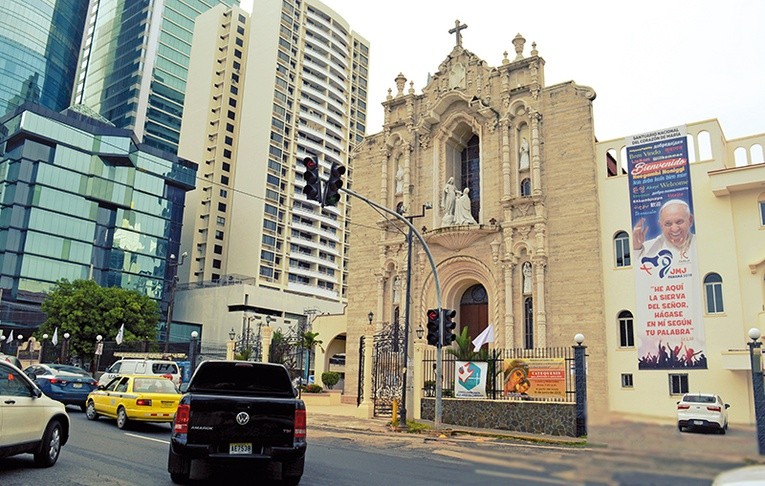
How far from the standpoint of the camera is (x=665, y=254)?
77.3ft

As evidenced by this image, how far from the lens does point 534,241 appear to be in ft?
87.9

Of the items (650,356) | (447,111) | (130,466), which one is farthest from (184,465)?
(447,111)


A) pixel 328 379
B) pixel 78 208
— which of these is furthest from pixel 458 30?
pixel 78 208

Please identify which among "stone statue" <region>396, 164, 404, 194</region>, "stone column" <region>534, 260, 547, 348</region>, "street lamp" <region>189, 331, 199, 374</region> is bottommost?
"street lamp" <region>189, 331, 199, 374</region>

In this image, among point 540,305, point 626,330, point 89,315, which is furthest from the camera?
point 89,315

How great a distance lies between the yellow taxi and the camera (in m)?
14.0

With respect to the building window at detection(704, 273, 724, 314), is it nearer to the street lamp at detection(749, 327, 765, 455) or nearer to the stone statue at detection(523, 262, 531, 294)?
the stone statue at detection(523, 262, 531, 294)

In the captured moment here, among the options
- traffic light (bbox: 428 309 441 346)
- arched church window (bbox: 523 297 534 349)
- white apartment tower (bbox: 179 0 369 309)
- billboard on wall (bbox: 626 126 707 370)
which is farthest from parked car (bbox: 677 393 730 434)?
white apartment tower (bbox: 179 0 369 309)

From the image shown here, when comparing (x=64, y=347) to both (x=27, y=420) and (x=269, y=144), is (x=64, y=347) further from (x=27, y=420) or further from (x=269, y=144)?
(x=27, y=420)

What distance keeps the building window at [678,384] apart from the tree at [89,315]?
124ft

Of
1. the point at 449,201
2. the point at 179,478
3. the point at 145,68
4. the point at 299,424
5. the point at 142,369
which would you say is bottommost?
the point at 179,478

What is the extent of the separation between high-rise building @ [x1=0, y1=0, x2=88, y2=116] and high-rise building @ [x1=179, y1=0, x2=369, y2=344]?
81.4ft

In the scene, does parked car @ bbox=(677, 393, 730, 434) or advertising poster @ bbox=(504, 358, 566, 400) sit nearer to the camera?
parked car @ bbox=(677, 393, 730, 434)

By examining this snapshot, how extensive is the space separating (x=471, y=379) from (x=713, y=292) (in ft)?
34.4
